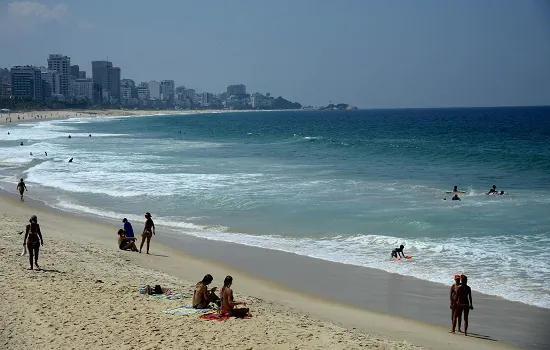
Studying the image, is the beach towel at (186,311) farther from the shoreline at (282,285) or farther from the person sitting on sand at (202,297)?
the shoreline at (282,285)

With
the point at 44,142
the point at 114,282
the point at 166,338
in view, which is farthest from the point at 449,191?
the point at 44,142

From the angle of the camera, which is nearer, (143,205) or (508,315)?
(508,315)

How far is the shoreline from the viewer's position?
416 inches

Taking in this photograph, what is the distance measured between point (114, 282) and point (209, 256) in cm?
424

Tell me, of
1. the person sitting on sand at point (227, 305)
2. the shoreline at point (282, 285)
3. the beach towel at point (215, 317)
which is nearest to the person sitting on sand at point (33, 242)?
the shoreline at point (282, 285)

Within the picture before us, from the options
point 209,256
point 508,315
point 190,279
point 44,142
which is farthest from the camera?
point 44,142

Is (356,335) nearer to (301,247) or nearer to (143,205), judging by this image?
(301,247)

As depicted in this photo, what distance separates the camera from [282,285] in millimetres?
13891

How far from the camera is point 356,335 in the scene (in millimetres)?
9977

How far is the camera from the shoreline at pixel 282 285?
10562mm

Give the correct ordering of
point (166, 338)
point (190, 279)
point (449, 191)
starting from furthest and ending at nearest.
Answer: point (449, 191) → point (190, 279) → point (166, 338)

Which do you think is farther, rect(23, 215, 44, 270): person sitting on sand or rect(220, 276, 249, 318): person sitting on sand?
rect(23, 215, 44, 270): person sitting on sand

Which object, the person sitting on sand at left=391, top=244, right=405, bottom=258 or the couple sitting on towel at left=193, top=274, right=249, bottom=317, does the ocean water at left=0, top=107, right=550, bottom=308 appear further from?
the couple sitting on towel at left=193, top=274, right=249, bottom=317

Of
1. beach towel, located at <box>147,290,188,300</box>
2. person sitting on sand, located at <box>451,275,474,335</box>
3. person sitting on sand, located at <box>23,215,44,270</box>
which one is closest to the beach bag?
beach towel, located at <box>147,290,188,300</box>
